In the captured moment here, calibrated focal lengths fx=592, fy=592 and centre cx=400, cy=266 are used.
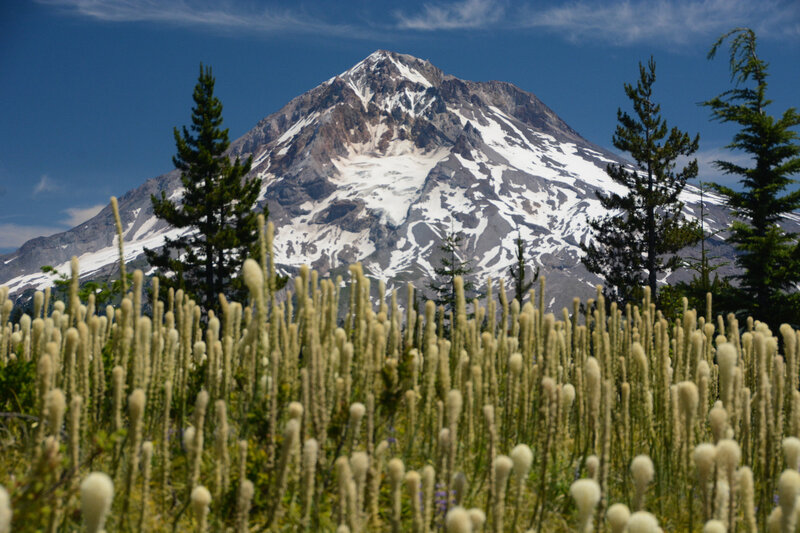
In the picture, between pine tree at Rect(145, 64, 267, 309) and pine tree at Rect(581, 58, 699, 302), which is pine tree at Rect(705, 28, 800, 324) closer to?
pine tree at Rect(581, 58, 699, 302)

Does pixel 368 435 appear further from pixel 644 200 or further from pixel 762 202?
pixel 644 200

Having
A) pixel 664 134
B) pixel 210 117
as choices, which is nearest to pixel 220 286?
pixel 210 117

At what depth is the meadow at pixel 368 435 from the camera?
162cm

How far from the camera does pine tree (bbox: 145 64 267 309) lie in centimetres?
3397

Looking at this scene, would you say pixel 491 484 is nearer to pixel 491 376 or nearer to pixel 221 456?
pixel 221 456

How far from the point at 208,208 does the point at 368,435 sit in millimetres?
35134

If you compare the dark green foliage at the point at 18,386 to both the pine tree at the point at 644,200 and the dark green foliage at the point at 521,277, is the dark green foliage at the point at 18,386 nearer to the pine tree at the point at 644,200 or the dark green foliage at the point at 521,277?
the dark green foliage at the point at 521,277

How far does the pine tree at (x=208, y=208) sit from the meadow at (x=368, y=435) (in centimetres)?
3109

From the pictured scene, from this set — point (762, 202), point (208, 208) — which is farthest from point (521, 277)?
point (208, 208)

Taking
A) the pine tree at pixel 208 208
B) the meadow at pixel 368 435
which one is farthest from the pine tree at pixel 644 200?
the meadow at pixel 368 435

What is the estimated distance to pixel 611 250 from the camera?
3731 cm

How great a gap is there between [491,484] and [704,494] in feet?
1.97

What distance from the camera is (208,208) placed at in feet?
115

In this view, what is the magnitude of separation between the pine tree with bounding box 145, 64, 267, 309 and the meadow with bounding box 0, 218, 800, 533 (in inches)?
1224
